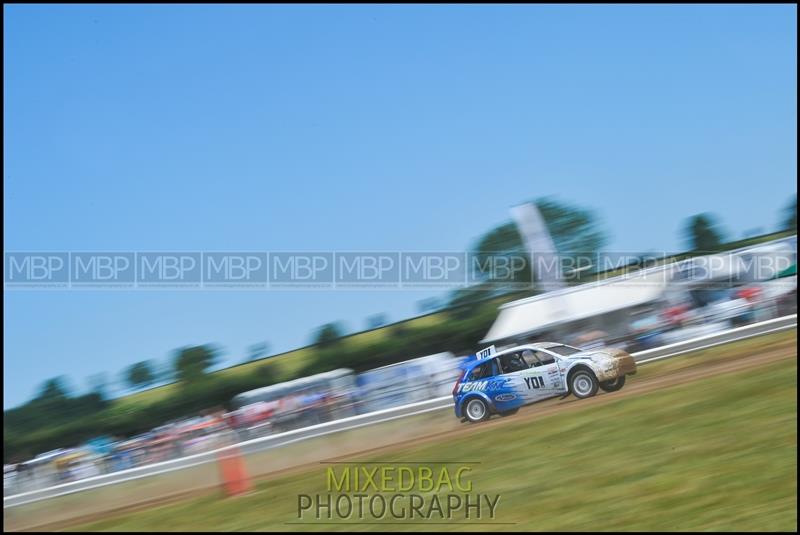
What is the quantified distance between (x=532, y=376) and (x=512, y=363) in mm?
356

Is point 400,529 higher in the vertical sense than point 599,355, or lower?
lower

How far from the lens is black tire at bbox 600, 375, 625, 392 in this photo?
37.4 feet

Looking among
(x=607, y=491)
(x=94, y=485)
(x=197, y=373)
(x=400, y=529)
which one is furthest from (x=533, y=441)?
(x=197, y=373)

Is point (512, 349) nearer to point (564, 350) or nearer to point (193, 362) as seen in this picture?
point (564, 350)

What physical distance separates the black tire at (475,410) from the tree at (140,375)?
12.7 m

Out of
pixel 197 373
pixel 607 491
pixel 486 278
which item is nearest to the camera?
pixel 607 491

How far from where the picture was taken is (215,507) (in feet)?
31.1

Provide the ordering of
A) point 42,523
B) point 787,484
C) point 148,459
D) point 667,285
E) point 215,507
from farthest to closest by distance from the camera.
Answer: point 667,285
point 148,459
point 42,523
point 215,507
point 787,484

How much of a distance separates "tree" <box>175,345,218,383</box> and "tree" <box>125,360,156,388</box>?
88 centimetres

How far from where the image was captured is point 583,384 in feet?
37.3

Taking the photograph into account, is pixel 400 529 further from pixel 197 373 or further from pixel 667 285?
pixel 197 373

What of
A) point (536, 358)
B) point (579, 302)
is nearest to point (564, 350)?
point (536, 358)

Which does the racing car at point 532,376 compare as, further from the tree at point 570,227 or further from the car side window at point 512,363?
the tree at point 570,227

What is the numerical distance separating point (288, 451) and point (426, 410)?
221 cm
